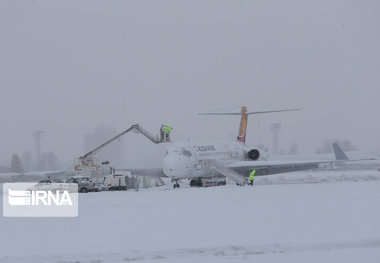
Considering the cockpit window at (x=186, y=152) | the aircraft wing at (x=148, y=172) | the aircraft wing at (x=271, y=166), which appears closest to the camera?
the cockpit window at (x=186, y=152)

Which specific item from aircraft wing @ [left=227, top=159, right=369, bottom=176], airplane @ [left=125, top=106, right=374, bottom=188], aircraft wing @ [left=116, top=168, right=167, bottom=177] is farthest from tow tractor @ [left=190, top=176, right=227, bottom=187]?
aircraft wing @ [left=116, top=168, right=167, bottom=177]

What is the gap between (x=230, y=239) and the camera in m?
11.8

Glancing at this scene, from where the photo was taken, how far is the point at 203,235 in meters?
12.2

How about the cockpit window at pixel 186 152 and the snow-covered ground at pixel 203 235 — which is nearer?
the snow-covered ground at pixel 203 235

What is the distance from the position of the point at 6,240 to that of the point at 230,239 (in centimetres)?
596

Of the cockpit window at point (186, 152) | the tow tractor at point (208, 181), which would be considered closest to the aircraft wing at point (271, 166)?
the tow tractor at point (208, 181)

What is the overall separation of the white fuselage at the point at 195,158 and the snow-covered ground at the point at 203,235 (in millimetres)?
18624

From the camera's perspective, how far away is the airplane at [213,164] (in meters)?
36.5

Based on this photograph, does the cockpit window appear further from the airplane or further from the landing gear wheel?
the landing gear wheel

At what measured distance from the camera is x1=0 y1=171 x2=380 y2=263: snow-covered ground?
10.3 meters

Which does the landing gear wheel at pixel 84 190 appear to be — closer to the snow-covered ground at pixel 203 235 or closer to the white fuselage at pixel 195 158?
the white fuselage at pixel 195 158

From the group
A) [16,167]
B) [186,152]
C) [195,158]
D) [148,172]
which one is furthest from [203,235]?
[16,167]

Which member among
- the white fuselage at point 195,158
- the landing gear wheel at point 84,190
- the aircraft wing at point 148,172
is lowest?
the landing gear wheel at point 84,190

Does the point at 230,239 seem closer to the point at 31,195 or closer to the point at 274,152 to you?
the point at 31,195
